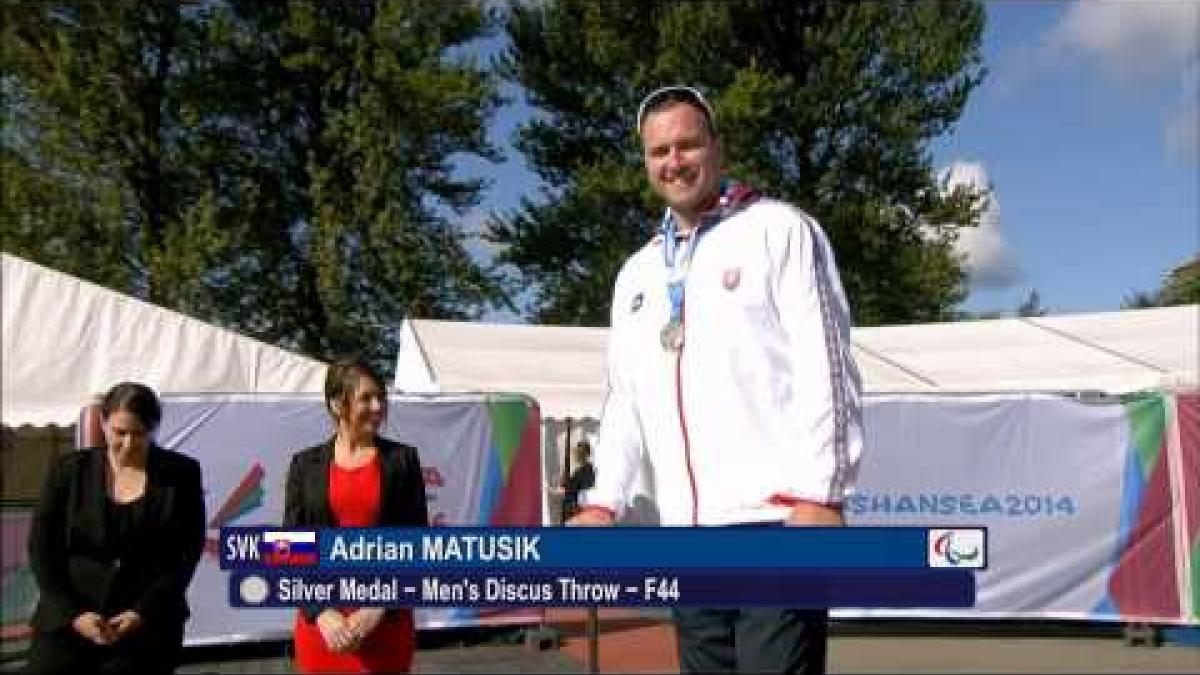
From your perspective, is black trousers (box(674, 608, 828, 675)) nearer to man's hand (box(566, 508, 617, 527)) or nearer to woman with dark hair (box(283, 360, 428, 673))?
man's hand (box(566, 508, 617, 527))

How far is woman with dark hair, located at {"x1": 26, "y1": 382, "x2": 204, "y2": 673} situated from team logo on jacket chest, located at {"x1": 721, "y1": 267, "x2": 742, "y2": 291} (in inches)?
106

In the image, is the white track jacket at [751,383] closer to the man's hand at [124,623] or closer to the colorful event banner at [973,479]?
the man's hand at [124,623]

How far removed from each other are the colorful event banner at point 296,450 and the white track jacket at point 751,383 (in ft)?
26.4

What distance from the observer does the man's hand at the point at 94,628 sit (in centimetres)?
424

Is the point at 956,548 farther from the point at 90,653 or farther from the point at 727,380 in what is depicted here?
the point at 90,653

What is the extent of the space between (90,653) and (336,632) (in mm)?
864

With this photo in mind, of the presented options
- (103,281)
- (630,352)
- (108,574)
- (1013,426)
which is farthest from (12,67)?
(630,352)

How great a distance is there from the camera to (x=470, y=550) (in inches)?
79.0

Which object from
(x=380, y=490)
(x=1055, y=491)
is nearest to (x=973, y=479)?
(x=1055, y=491)

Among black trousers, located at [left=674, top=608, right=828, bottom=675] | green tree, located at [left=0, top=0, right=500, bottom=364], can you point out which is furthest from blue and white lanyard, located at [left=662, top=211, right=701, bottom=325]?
green tree, located at [left=0, top=0, right=500, bottom=364]

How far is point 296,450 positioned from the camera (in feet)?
36.1

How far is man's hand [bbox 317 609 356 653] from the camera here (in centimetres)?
402

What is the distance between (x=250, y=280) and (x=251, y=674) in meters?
21.0

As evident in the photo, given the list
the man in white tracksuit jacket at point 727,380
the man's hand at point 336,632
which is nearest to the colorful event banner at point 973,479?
the man's hand at point 336,632
